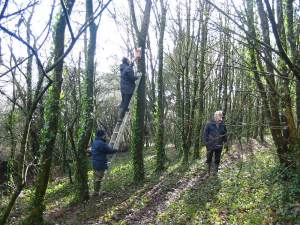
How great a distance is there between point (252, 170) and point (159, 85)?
5.34m

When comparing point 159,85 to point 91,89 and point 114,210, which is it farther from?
point 114,210

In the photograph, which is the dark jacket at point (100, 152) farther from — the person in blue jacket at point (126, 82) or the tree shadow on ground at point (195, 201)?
the tree shadow on ground at point (195, 201)

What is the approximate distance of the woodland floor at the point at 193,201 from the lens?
8328mm

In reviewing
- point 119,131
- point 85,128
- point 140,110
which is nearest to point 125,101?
point 140,110

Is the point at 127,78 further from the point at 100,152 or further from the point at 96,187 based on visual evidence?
the point at 96,187

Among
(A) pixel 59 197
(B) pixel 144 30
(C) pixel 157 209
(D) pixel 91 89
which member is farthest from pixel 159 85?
(C) pixel 157 209

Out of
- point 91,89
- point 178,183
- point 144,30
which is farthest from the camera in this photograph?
point 144,30

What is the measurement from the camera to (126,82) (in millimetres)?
12867

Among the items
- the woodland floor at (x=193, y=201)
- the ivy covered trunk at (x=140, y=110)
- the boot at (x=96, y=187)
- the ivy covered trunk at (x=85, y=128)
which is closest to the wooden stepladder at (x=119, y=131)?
the ivy covered trunk at (x=140, y=110)

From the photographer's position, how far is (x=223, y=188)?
1076 centimetres

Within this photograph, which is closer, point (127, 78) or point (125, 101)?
point (127, 78)

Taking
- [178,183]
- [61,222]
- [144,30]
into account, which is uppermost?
[144,30]

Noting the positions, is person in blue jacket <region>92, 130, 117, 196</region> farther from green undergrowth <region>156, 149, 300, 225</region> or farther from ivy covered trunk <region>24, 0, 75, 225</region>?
green undergrowth <region>156, 149, 300, 225</region>

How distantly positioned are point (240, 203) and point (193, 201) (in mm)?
1334
